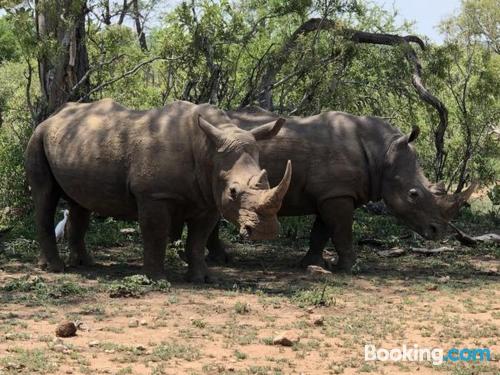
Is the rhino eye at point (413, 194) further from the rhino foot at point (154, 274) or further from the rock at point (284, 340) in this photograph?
the rock at point (284, 340)

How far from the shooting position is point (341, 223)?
380 inches

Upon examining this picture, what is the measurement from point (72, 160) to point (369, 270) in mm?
3711

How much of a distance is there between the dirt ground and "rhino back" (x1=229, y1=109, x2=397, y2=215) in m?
0.94

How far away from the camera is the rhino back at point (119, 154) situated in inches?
331

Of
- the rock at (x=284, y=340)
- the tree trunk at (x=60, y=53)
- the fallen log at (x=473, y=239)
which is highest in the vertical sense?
the tree trunk at (x=60, y=53)

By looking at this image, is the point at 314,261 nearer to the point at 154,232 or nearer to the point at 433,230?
the point at 433,230

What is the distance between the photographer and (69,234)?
9836mm

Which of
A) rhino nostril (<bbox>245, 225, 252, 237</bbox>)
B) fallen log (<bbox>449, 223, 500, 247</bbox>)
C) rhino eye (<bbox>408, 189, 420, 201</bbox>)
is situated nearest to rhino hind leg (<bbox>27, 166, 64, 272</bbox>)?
rhino nostril (<bbox>245, 225, 252, 237</bbox>)

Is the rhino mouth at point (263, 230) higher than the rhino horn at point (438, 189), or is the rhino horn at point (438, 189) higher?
the rhino horn at point (438, 189)

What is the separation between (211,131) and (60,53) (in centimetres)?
411

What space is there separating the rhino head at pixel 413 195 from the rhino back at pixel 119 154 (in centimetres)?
261

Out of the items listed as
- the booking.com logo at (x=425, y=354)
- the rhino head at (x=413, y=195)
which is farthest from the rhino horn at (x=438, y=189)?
the booking.com logo at (x=425, y=354)

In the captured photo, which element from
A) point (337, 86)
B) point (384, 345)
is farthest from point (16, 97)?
point (384, 345)

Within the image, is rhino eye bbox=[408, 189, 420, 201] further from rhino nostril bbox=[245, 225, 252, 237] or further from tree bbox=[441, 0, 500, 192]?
tree bbox=[441, 0, 500, 192]
